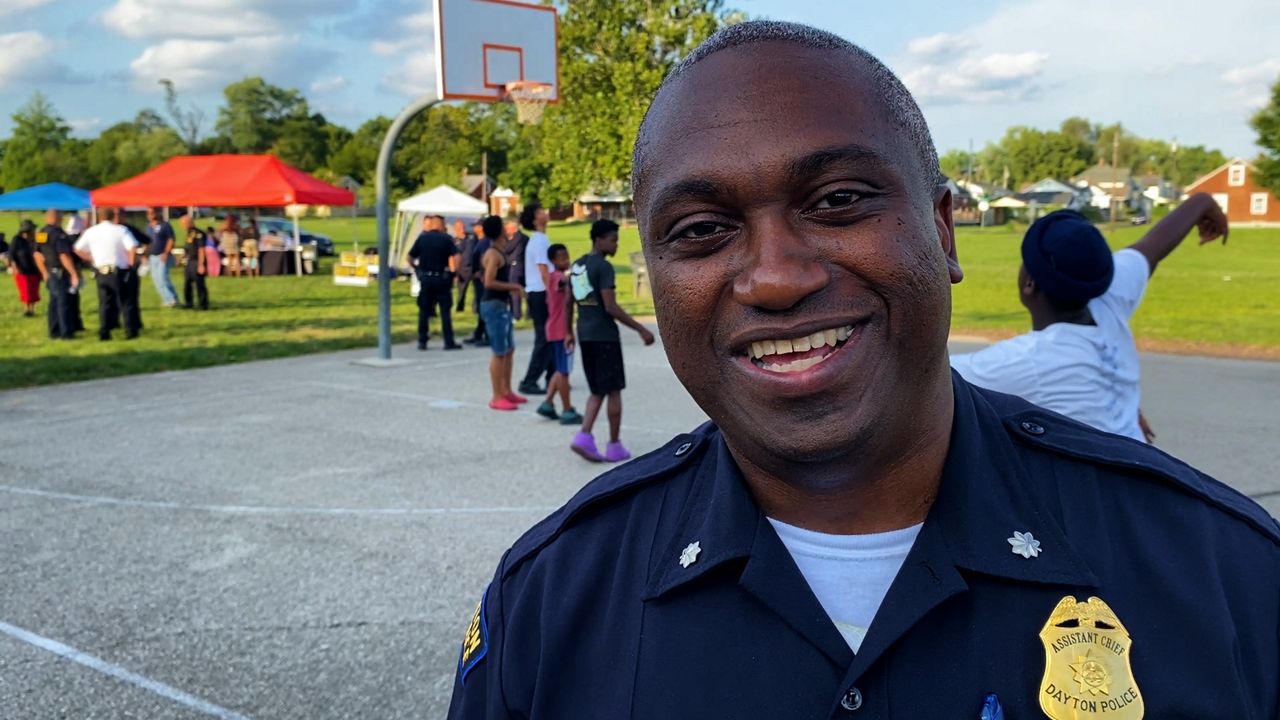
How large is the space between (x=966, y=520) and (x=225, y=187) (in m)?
30.5

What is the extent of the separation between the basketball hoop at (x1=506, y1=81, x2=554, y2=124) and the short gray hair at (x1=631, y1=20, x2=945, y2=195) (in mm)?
13410

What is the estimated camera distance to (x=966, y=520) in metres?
1.42

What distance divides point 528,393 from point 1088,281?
27.9 feet

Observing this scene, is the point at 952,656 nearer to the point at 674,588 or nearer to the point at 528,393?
the point at 674,588

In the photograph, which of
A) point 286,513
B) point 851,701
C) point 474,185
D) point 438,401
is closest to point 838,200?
point 851,701

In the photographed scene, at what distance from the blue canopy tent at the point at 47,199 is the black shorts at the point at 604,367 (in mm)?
→ 29222

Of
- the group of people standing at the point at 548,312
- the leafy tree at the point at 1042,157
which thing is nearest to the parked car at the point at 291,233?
the group of people standing at the point at 548,312

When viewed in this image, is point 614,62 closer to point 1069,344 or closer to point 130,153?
point 1069,344

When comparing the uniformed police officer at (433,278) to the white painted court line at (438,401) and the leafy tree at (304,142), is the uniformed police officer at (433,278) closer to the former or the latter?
the white painted court line at (438,401)

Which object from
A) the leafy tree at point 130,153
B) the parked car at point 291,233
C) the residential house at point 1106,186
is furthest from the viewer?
the residential house at point 1106,186

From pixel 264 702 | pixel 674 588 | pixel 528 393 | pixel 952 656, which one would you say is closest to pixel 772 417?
pixel 674 588

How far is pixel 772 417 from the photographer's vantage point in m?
1.40

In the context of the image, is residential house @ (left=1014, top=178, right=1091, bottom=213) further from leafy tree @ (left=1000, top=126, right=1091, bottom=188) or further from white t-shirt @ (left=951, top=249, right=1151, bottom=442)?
white t-shirt @ (left=951, top=249, right=1151, bottom=442)

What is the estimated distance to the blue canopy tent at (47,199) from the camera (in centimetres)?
3256
